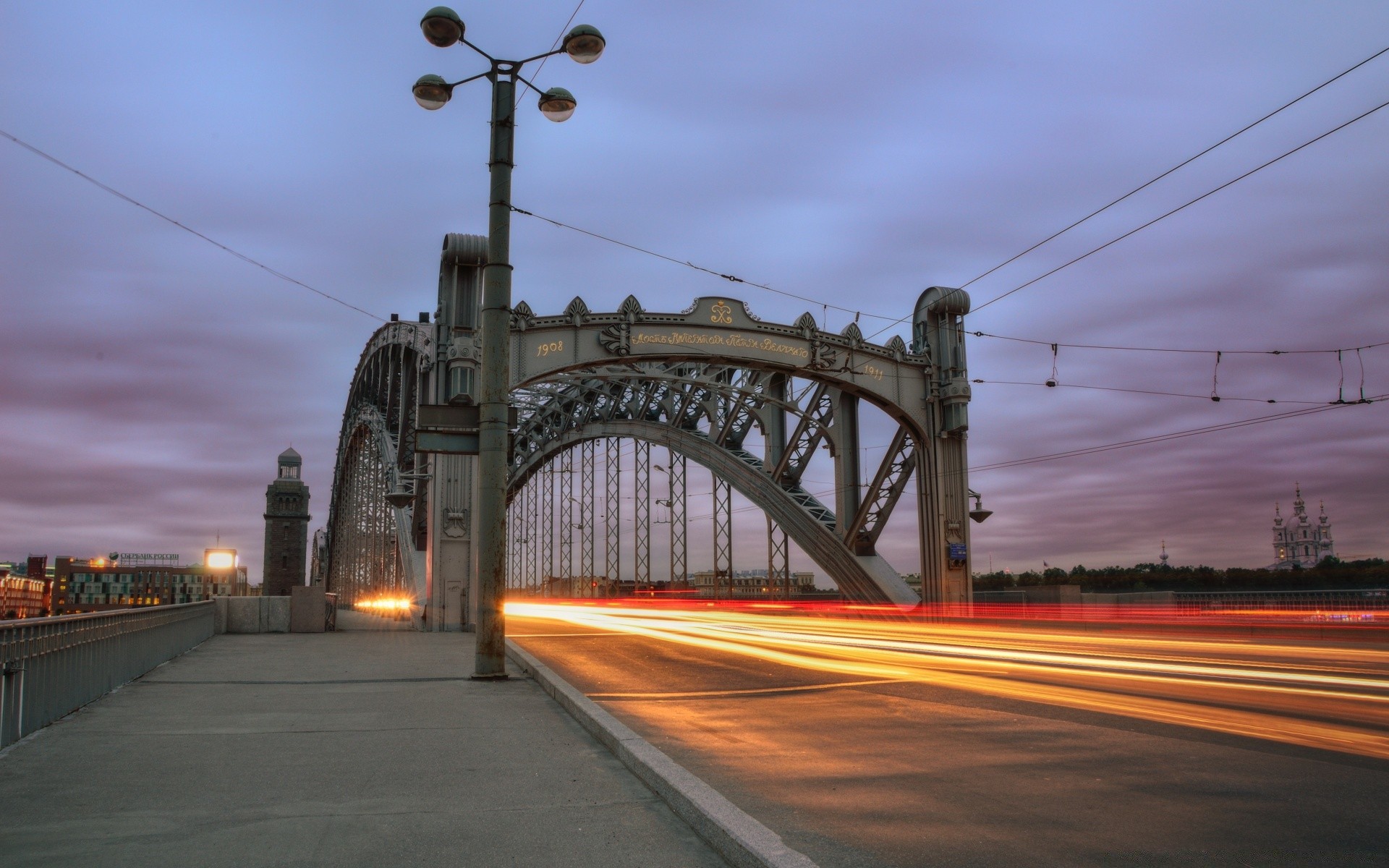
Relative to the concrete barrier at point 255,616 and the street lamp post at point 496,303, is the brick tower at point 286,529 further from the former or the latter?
the street lamp post at point 496,303

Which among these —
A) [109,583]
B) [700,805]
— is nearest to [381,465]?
[700,805]

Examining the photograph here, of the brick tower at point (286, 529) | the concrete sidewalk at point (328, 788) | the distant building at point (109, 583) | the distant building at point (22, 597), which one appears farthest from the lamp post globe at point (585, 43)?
the brick tower at point (286, 529)

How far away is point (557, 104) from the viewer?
13578 mm

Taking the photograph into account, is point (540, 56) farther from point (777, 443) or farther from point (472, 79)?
point (777, 443)

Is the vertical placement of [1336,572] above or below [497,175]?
below

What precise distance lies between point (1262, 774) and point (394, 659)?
13.3 meters

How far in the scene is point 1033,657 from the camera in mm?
16109

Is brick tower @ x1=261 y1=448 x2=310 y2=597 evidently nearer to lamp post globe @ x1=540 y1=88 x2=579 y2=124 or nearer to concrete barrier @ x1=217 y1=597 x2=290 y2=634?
concrete barrier @ x1=217 y1=597 x2=290 y2=634

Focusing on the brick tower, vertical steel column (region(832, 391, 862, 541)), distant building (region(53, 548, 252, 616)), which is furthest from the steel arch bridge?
the brick tower

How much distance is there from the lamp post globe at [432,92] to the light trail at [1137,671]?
840 cm

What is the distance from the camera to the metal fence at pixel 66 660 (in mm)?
7676

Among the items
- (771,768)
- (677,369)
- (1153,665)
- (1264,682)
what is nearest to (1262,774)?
(771,768)

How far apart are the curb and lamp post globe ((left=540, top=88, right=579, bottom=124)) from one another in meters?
8.56

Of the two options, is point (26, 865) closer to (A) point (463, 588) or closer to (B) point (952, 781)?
(B) point (952, 781)
